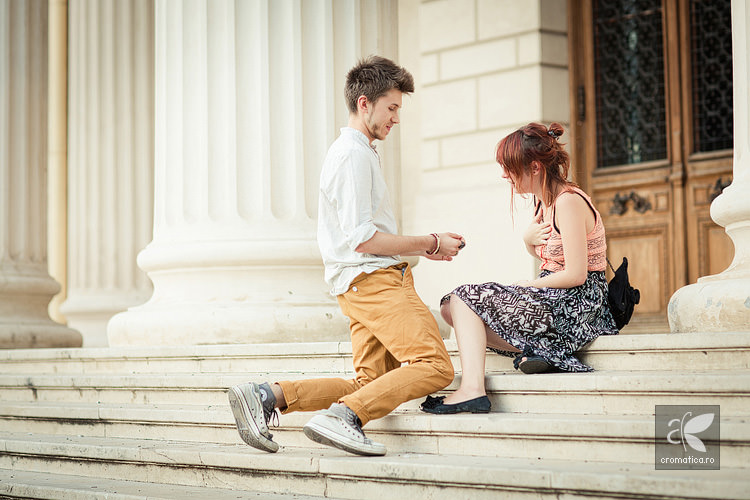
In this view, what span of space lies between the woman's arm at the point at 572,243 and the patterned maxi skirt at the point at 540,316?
2.7 inches

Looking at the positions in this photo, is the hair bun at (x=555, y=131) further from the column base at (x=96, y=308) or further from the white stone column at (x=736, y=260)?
the column base at (x=96, y=308)

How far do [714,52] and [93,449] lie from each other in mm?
6906

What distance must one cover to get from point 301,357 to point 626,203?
541cm

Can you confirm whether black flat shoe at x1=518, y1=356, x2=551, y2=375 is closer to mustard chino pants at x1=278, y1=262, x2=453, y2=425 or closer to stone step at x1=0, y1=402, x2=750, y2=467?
stone step at x1=0, y1=402, x2=750, y2=467

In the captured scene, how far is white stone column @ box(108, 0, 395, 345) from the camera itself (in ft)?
24.3

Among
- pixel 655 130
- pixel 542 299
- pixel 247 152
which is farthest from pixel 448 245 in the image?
pixel 655 130

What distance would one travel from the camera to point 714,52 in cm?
1005

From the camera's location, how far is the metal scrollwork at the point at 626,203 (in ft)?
34.7

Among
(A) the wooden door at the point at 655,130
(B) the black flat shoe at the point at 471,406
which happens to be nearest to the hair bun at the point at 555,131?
(B) the black flat shoe at the point at 471,406

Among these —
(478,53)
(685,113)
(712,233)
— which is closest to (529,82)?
(478,53)

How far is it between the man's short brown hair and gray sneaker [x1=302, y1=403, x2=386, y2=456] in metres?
1.44

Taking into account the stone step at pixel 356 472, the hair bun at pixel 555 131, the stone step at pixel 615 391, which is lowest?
the stone step at pixel 356 472

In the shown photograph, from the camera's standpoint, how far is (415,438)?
499 centimetres

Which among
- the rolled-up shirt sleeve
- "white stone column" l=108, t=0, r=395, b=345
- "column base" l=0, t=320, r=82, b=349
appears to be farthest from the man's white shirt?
"column base" l=0, t=320, r=82, b=349
